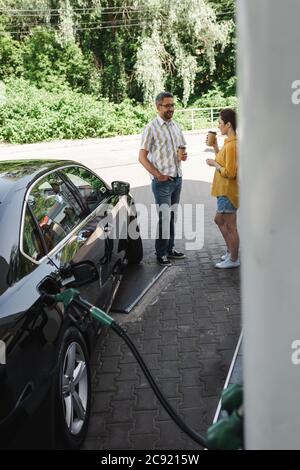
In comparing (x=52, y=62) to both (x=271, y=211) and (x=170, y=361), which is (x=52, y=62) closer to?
(x=170, y=361)

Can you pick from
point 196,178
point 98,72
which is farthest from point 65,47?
point 196,178

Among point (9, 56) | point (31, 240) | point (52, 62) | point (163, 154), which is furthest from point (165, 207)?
point (9, 56)

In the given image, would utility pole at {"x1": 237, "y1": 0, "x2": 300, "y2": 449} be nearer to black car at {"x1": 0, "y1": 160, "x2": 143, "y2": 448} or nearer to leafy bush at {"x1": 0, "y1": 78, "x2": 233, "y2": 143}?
black car at {"x1": 0, "y1": 160, "x2": 143, "y2": 448}

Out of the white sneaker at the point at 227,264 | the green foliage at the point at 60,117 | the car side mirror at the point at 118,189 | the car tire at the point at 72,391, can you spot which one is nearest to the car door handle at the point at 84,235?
the car tire at the point at 72,391

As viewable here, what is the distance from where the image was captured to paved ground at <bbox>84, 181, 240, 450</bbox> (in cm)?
308

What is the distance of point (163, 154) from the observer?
5629 mm

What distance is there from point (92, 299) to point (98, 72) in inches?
1046

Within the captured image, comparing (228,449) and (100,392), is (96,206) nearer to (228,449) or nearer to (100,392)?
(100,392)

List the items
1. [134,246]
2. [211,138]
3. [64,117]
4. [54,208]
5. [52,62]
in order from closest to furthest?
[54,208], [211,138], [134,246], [64,117], [52,62]

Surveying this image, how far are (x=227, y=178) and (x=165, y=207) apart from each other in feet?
3.03

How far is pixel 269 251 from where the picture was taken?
986 millimetres

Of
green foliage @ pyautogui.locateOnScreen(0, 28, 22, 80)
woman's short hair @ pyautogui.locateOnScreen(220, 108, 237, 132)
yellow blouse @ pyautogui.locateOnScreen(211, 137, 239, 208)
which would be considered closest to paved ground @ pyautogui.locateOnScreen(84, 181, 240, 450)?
yellow blouse @ pyautogui.locateOnScreen(211, 137, 239, 208)

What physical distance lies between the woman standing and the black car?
160 centimetres

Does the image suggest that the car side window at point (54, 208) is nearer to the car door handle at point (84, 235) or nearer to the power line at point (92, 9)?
the car door handle at point (84, 235)
